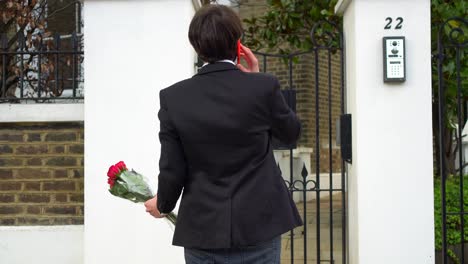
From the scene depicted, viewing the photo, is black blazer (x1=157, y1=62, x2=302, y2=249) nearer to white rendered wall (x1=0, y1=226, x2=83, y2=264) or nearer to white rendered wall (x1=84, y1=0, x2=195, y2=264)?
white rendered wall (x1=84, y1=0, x2=195, y2=264)

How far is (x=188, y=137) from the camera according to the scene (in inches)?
79.3

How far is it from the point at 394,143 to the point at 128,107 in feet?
5.89

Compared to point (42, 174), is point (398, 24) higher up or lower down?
higher up

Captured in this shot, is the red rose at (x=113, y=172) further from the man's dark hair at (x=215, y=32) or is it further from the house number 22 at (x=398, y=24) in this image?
the house number 22 at (x=398, y=24)

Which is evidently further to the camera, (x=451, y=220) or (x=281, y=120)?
(x=451, y=220)

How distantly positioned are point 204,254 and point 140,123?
1.77 m

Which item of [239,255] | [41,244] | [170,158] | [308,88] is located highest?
[308,88]

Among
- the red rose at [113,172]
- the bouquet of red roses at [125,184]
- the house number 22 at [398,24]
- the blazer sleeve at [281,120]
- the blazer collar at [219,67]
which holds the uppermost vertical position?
the house number 22 at [398,24]

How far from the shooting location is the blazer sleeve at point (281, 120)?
2.04 metres

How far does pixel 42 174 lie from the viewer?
13.0ft

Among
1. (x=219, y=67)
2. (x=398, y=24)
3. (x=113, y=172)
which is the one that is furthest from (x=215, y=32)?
(x=398, y=24)

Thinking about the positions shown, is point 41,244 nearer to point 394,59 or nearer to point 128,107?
point 128,107

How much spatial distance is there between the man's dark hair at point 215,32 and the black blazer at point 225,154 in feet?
0.20

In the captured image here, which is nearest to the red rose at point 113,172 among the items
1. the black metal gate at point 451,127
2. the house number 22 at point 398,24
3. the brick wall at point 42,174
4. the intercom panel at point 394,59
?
the brick wall at point 42,174
